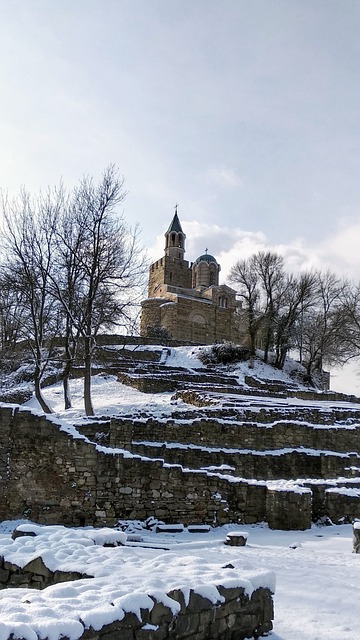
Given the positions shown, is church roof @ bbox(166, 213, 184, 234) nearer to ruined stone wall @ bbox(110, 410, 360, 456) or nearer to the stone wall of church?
the stone wall of church

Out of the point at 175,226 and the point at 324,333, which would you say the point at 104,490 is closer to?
the point at 324,333

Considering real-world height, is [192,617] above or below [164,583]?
below

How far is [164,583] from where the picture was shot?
14.2ft

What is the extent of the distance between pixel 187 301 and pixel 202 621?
51.8 meters

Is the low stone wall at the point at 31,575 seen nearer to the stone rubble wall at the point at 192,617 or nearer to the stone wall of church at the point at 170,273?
the stone rubble wall at the point at 192,617

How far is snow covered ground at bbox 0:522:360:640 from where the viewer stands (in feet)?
11.8

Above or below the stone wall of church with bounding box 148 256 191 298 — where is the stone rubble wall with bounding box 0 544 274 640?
below

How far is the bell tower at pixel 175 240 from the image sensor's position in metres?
70.8

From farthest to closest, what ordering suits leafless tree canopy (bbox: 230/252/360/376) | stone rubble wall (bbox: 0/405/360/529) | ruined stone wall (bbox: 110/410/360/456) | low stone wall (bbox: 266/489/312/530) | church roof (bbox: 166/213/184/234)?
church roof (bbox: 166/213/184/234)
leafless tree canopy (bbox: 230/252/360/376)
ruined stone wall (bbox: 110/410/360/456)
stone rubble wall (bbox: 0/405/360/529)
low stone wall (bbox: 266/489/312/530)

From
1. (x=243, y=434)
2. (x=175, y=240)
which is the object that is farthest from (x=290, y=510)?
(x=175, y=240)

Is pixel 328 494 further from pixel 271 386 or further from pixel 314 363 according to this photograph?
pixel 314 363

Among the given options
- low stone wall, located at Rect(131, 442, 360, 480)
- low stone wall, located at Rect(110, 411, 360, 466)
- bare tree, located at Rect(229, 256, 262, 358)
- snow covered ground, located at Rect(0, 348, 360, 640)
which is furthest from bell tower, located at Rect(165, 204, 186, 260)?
snow covered ground, located at Rect(0, 348, 360, 640)

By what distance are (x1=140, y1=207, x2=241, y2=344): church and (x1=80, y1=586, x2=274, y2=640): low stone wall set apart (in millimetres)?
40389

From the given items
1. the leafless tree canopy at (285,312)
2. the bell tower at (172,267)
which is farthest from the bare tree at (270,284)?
the bell tower at (172,267)
